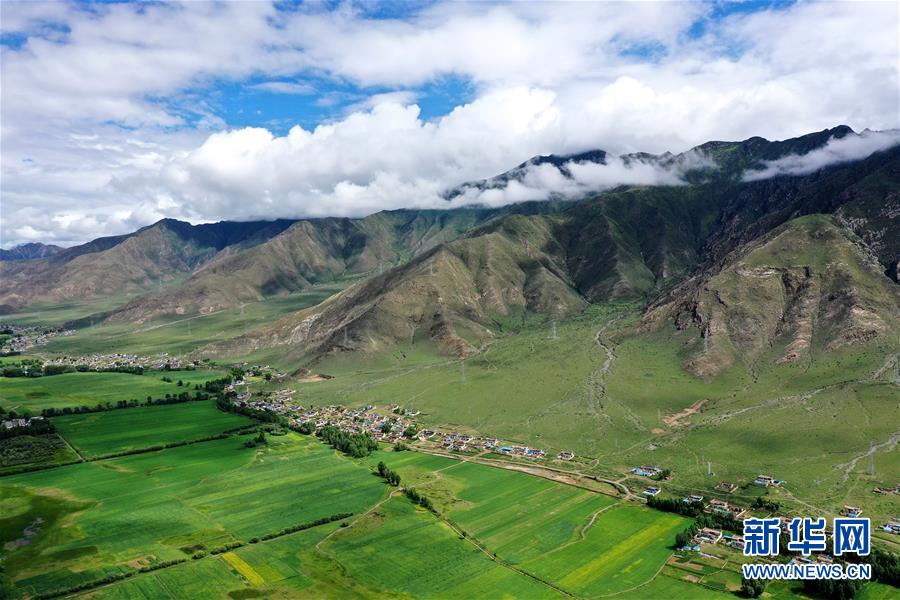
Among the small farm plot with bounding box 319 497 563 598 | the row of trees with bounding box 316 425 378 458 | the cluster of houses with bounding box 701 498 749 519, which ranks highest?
the row of trees with bounding box 316 425 378 458

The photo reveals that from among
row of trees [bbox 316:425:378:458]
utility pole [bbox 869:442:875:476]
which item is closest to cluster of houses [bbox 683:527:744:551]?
utility pole [bbox 869:442:875:476]

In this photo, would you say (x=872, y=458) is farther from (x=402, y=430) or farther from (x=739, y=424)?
(x=402, y=430)

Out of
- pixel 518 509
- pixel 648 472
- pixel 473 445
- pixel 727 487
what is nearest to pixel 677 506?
pixel 727 487

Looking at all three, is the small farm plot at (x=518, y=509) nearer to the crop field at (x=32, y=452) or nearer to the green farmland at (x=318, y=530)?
the green farmland at (x=318, y=530)

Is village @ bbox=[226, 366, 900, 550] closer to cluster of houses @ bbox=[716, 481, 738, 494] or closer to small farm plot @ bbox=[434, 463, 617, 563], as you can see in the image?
cluster of houses @ bbox=[716, 481, 738, 494]

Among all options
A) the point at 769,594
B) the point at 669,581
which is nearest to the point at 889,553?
the point at 769,594

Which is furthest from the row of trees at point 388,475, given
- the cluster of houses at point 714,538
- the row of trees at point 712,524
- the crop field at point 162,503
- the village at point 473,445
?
the cluster of houses at point 714,538

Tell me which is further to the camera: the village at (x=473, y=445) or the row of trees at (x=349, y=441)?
the row of trees at (x=349, y=441)

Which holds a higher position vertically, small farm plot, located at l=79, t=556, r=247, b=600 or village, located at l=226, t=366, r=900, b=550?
village, located at l=226, t=366, r=900, b=550
